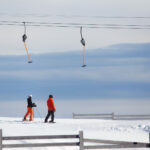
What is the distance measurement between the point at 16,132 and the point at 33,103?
22.2 feet

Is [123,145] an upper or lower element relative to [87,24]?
lower

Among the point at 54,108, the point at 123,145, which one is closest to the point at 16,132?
the point at 54,108

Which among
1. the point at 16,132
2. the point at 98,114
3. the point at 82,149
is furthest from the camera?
the point at 98,114

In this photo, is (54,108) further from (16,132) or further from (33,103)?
(16,132)

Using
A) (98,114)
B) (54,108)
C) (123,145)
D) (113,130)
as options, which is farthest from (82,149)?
(98,114)

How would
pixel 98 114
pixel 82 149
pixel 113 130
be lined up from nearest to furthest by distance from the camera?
pixel 82 149 → pixel 113 130 → pixel 98 114

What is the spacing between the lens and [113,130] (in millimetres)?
25250

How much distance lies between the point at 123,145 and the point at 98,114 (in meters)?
19.8

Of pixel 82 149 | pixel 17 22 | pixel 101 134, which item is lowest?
pixel 82 149

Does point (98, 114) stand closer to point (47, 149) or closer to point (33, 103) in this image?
point (33, 103)

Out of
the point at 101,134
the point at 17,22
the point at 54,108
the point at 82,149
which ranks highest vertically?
the point at 17,22

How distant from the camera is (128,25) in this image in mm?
28219

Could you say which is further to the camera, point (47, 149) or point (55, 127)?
point (55, 127)

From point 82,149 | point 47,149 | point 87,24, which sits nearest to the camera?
point 82,149
